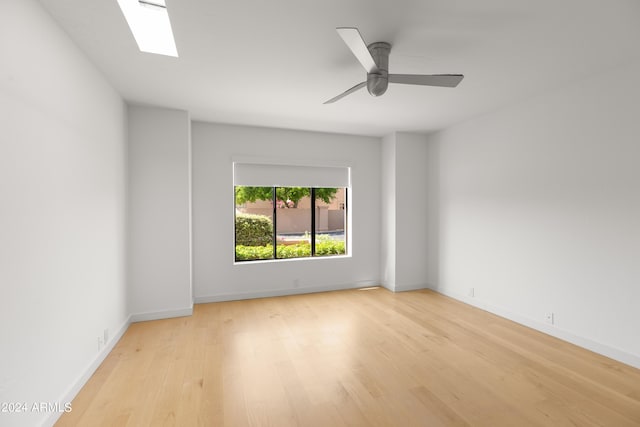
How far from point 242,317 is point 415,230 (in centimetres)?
310

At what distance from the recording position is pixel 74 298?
2.24m

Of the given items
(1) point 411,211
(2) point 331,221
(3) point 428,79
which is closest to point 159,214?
(2) point 331,221

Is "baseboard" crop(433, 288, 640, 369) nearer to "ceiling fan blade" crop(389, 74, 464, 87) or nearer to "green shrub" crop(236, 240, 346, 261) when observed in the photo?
"green shrub" crop(236, 240, 346, 261)

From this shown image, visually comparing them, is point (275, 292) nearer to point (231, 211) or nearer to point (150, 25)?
point (231, 211)

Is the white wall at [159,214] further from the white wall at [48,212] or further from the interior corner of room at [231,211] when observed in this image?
the white wall at [48,212]

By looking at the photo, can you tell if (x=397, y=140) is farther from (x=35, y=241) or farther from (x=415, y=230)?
(x=35, y=241)

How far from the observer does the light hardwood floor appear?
6.75 feet

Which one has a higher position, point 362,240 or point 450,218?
point 450,218

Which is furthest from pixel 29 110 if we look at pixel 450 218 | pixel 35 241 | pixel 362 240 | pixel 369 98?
pixel 450 218

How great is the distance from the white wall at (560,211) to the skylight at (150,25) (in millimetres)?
3756

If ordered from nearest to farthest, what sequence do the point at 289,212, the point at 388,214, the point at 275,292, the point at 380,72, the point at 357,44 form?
1. the point at 357,44
2. the point at 380,72
3. the point at 275,292
4. the point at 289,212
5. the point at 388,214

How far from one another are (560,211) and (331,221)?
3184mm

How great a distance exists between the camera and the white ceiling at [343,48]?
74.9 inches

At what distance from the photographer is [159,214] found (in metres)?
3.84
